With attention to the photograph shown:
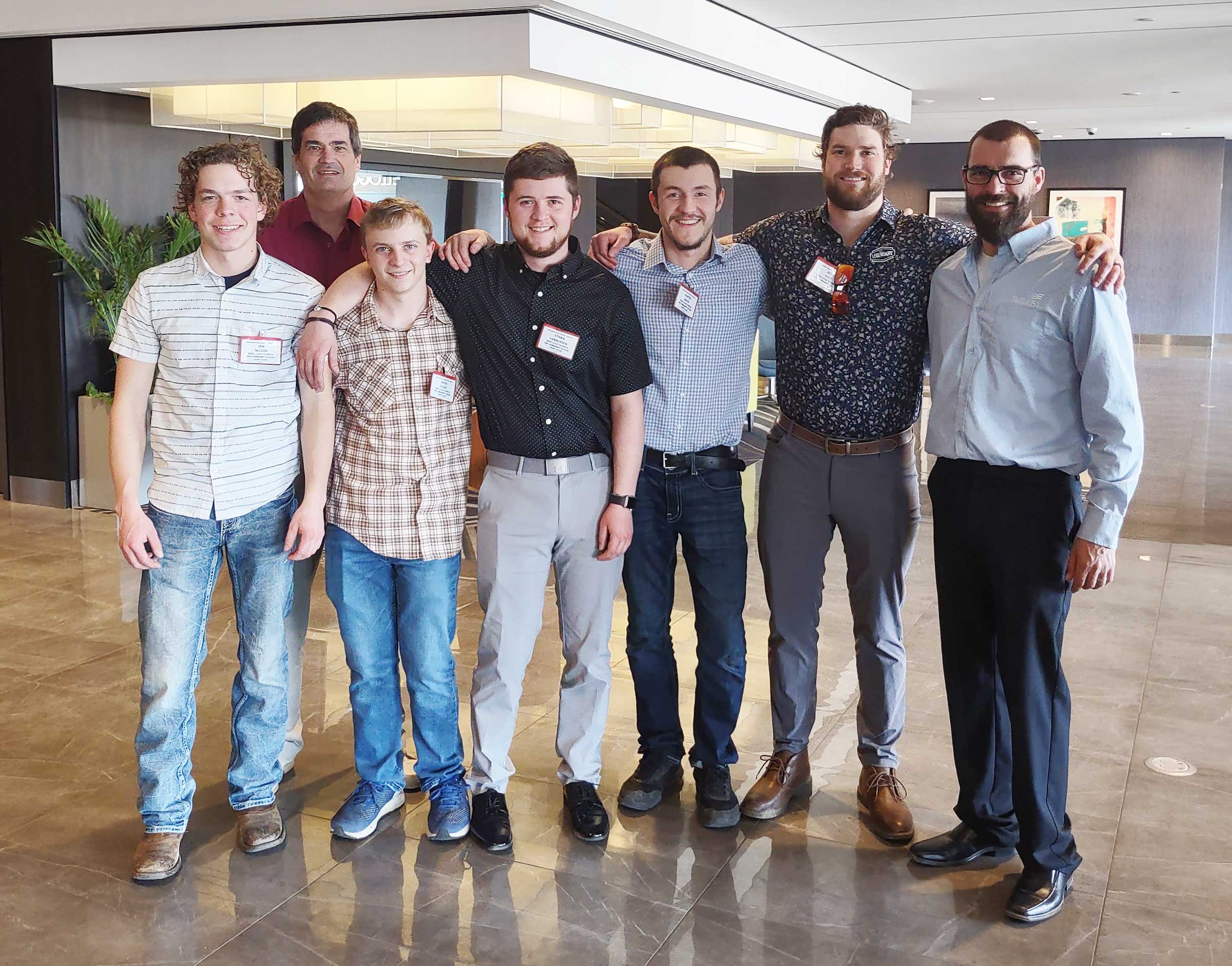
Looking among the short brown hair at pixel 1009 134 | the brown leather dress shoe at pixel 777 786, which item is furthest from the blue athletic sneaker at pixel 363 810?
the short brown hair at pixel 1009 134

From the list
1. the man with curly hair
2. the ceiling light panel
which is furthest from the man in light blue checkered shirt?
the ceiling light panel

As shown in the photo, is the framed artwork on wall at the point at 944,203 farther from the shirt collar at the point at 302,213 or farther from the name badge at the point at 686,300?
the name badge at the point at 686,300

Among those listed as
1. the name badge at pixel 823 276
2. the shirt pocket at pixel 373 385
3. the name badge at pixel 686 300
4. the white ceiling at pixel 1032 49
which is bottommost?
the shirt pocket at pixel 373 385

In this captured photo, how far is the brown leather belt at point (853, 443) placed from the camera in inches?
128

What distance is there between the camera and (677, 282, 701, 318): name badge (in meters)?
3.28

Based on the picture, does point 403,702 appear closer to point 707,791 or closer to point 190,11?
point 707,791

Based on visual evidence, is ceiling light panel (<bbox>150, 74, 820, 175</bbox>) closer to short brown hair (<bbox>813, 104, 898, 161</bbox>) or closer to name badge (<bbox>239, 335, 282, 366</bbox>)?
short brown hair (<bbox>813, 104, 898, 161</bbox>)

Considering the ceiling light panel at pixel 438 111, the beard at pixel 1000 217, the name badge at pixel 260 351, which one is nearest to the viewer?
the beard at pixel 1000 217

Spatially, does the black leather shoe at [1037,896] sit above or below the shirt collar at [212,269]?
below

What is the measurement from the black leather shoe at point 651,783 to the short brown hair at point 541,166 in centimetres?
161

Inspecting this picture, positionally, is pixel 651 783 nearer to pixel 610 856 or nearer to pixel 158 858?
pixel 610 856

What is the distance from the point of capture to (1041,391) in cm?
289

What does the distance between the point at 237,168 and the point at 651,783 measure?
1.98 metres

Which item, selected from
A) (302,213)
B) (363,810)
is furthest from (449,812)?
(302,213)
